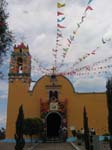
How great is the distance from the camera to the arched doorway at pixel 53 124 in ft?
136

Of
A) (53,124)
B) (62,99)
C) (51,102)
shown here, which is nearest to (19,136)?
(51,102)

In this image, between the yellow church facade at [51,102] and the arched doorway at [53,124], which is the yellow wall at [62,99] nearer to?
the yellow church facade at [51,102]

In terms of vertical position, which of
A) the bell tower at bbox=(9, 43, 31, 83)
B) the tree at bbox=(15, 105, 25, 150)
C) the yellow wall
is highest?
the bell tower at bbox=(9, 43, 31, 83)

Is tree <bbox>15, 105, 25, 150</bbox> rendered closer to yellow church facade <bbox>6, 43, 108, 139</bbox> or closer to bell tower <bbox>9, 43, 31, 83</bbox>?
yellow church facade <bbox>6, 43, 108, 139</bbox>

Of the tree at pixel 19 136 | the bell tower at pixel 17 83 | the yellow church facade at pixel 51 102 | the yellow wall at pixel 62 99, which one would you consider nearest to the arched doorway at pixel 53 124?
the yellow church facade at pixel 51 102

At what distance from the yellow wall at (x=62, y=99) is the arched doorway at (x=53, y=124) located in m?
1.39

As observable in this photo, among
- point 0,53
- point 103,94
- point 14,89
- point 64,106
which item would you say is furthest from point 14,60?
point 0,53

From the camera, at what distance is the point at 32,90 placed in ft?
138

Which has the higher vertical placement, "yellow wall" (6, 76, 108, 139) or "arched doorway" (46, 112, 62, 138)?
"yellow wall" (6, 76, 108, 139)

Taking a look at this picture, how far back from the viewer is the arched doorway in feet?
136

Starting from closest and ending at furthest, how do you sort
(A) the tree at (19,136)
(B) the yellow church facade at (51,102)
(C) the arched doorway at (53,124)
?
(A) the tree at (19,136), (B) the yellow church facade at (51,102), (C) the arched doorway at (53,124)

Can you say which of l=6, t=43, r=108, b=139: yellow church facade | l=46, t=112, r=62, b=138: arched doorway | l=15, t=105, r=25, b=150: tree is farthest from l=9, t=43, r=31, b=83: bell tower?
l=15, t=105, r=25, b=150: tree

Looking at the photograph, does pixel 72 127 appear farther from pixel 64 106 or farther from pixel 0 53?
pixel 0 53

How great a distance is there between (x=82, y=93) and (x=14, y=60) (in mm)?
9041
